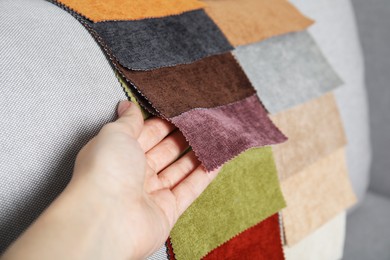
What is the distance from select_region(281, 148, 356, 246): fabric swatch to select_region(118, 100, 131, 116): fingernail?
1.06ft

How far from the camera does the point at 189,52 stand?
60 cm

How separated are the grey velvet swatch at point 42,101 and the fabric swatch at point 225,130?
90mm

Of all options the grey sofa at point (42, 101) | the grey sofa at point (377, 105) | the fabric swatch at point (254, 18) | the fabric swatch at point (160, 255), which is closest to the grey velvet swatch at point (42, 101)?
the grey sofa at point (42, 101)

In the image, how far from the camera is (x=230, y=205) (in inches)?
22.0

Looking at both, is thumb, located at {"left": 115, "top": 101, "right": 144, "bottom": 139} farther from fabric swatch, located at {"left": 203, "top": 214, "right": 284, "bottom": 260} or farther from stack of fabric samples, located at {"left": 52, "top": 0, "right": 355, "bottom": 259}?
fabric swatch, located at {"left": 203, "top": 214, "right": 284, "bottom": 260}

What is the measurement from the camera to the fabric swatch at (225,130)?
509 millimetres

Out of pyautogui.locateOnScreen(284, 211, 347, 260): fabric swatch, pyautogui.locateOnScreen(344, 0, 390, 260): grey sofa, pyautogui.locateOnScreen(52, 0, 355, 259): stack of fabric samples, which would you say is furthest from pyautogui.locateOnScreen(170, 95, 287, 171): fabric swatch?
pyautogui.locateOnScreen(344, 0, 390, 260): grey sofa

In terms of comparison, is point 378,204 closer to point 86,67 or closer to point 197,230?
point 197,230

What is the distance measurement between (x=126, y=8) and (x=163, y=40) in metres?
0.06

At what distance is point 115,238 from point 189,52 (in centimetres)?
30

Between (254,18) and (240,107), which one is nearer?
(240,107)

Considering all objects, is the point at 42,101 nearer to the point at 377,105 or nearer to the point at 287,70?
the point at 287,70

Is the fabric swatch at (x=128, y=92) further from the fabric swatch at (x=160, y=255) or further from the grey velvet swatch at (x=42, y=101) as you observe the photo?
the fabric swatch at (x=160, y=255)

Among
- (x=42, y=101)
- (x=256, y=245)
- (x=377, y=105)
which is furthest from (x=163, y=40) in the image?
(x=377, y=105)
